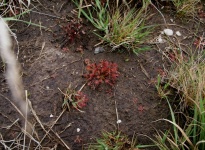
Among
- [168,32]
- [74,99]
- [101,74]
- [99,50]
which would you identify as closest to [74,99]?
[74,99]

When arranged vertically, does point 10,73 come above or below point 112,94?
above

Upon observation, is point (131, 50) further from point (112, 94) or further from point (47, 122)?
point (47, 122)

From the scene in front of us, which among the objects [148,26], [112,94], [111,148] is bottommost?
[111,148]

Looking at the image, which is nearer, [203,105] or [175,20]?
[203,105]

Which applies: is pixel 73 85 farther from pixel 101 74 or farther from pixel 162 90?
pixel 162 90

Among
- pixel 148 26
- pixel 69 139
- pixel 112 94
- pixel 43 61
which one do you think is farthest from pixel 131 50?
pixel 69 139

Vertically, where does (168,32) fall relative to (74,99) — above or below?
above

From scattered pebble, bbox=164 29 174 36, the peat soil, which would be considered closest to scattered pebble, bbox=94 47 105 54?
the peat soil
